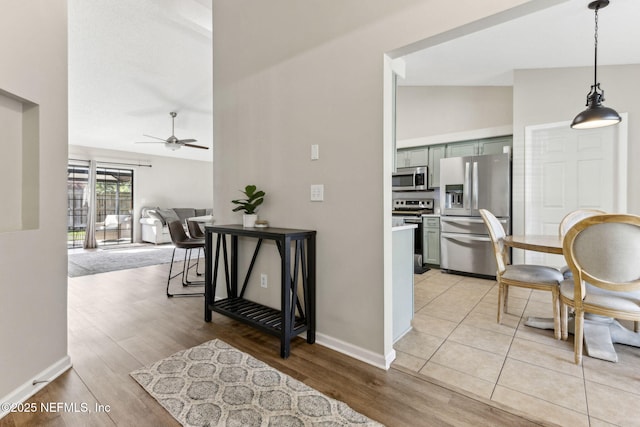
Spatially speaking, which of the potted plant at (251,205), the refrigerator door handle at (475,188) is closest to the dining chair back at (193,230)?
the potted plant at (251,205)

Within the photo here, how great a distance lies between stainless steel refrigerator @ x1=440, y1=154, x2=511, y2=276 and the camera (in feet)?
12.8

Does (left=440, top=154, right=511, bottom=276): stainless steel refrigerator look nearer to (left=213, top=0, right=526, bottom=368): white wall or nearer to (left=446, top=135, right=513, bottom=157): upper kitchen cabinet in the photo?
(left=446, top=135, right=513, bottom=157): upper kitchen cabinet

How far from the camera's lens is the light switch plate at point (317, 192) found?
2.12 m

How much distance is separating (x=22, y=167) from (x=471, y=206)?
4622mm

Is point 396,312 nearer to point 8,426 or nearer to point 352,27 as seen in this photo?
point 352,27

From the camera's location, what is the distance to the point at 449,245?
4281 mm

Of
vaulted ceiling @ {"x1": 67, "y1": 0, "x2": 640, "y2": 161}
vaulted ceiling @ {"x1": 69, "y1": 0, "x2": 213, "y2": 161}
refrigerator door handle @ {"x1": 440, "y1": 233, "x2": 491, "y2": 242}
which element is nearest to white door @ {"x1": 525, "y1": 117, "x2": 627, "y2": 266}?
refrigerator door handle @ {"x1": 440, "y1": 233, "x2": 491, "y2": 242}

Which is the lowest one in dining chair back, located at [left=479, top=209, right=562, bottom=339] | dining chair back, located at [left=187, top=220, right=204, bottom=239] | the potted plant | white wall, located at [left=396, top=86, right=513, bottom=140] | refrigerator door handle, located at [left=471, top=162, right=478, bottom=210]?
dining chair back, located at [left=479, top=209, right=562, bottom=339]

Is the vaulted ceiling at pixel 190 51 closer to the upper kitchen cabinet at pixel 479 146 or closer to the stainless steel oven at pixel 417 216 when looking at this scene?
the upper kitchen cabinet at pixel 479 146

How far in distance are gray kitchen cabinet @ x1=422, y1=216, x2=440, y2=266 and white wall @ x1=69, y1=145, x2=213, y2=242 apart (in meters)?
7.30

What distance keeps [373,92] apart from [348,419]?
72.2 inches

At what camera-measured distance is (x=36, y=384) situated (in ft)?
5.21

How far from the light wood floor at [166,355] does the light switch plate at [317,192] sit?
0.92 metres

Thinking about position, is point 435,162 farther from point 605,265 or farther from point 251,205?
point 251,205
